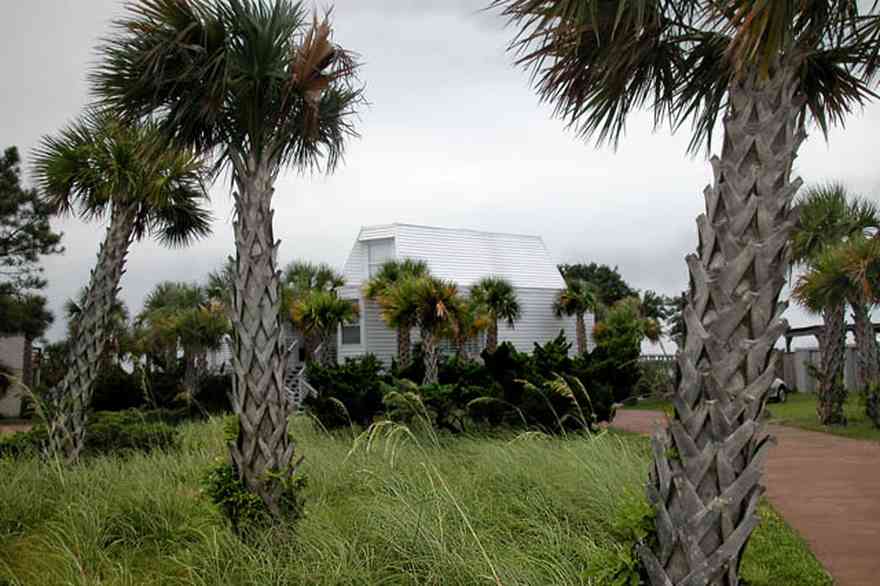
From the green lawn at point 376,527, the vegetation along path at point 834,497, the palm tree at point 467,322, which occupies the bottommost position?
the vegetation along path at point 834,497

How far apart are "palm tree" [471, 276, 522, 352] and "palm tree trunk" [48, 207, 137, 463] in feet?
63.5

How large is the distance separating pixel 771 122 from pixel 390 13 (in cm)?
605

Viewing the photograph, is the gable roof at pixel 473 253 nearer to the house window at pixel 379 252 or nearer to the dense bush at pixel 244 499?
the house window at pixel 379 252

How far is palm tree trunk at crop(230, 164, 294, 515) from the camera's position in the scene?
6363 millimetres

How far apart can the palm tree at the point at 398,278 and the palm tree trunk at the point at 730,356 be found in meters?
22.5

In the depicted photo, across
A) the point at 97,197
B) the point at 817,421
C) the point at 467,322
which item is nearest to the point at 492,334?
the point at 467,322

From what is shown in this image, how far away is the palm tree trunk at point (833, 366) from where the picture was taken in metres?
16.6

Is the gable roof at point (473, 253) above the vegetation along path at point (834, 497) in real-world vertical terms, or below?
above

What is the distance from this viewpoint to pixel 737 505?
378 centimetres

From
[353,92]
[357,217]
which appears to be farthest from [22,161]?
[353,92]

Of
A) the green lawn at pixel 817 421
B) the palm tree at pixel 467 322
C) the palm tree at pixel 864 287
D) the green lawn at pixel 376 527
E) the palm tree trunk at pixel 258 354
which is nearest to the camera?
the green lawn at pixel 376 527

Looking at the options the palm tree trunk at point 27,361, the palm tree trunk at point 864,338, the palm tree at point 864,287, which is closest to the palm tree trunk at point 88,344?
the palm tree at point 864,287

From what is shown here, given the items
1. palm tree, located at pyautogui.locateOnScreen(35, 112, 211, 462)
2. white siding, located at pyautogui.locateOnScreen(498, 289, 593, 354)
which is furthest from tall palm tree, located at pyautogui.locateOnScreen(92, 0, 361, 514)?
white siding, located at pyautogui.locateOnScreen(498, 289, 593, 354)

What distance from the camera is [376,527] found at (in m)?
5.47
